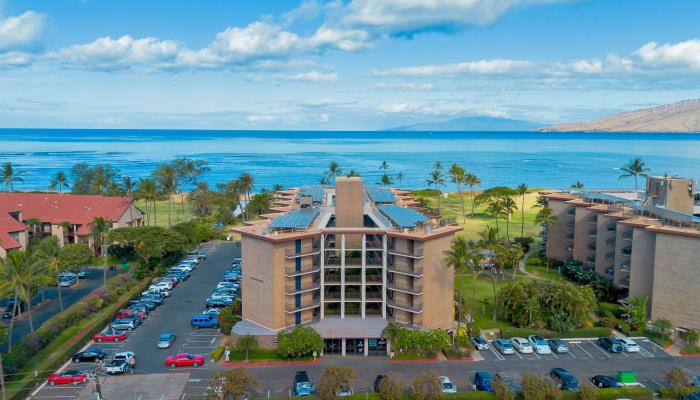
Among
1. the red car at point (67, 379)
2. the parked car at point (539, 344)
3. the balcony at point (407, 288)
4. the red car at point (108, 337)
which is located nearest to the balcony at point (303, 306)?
the balcony at point (407, 288)

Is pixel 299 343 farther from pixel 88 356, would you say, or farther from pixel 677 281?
pixel 677 281

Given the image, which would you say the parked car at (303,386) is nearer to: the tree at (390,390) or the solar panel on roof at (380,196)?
the tree at (390,390)

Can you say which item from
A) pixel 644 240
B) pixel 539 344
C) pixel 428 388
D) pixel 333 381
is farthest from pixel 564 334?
pixel 333 381

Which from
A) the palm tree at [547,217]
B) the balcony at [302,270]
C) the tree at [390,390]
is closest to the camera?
the tree at [390,390]

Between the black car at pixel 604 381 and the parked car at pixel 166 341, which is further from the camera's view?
the parked car at pixel 166 341

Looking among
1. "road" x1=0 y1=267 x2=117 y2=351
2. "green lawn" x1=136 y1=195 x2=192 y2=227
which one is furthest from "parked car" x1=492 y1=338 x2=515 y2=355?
"green lawn" x1=136 y1=195 x2=192 y2=227

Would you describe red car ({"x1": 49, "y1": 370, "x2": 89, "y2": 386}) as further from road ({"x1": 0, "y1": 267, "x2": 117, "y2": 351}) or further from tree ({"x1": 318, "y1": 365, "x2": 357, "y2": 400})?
tree ({"x1": 318, "y1": 365, "x2": 357, "y2": 400})

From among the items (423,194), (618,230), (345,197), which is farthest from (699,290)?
(423,194)
